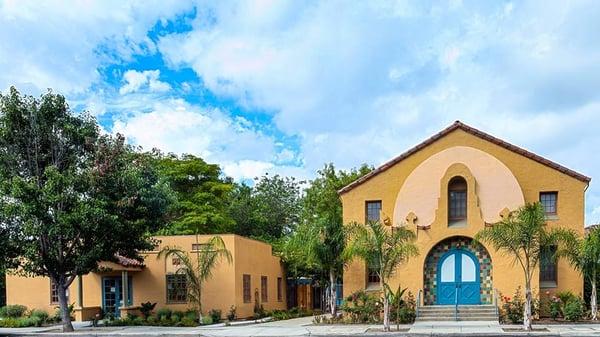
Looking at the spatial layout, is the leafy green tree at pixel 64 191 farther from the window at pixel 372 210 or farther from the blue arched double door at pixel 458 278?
the blue arched double door at pixel 458 278

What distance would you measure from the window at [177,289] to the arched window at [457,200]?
39.2 feet

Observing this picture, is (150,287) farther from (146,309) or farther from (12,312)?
(12,312)

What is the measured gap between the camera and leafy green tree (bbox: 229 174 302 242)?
52.6 metres

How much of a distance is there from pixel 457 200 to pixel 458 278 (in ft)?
10.2

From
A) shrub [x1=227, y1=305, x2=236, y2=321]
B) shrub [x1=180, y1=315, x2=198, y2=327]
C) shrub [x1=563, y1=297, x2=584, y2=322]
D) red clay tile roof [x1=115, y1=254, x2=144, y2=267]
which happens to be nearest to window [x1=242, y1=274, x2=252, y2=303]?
shrub [x1=227, y1=305, x2=236, y2=321]

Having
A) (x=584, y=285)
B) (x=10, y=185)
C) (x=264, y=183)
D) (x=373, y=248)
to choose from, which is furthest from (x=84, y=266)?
(x=264, y=183)

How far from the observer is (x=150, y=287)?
31047mm

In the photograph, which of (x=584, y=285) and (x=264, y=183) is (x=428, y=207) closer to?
(x=584, y=285)

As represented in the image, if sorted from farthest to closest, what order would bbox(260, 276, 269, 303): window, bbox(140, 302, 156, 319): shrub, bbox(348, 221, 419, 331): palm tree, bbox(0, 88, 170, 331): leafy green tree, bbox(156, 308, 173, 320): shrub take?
bbox(260, 276, 269, 303): window < bbox(140, 302, 156, 319): shrub < bbox(156, 308, 173, 320): shrub < bbox(0, 88, 170, 331): leafy green tree < bbox(348, 221, 419, 331): palm tree

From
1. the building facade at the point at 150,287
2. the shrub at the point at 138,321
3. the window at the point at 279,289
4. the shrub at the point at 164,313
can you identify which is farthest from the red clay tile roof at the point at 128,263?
the window at the point at 279,289

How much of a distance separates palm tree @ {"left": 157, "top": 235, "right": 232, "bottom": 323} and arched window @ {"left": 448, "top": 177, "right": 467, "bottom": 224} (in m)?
9.50

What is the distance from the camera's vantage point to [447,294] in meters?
27.5

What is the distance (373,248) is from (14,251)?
500 inches

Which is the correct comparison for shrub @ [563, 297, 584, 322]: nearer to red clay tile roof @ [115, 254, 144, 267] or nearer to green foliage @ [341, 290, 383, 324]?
green foliage @ [341, 290, 383, 324]
